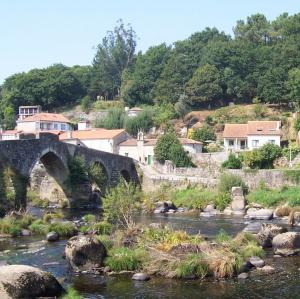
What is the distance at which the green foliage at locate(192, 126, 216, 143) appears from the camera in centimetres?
7681

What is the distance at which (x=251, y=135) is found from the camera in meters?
71.4

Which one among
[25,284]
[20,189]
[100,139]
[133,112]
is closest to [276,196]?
[20,189]

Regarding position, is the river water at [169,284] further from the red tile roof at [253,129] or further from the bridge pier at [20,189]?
the red tile roof at [253,129]

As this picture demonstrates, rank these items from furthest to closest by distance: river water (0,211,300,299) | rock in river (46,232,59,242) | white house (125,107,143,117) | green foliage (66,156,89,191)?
1. white house (125,107,143,117)
2. green foliage (66,156,89,191)
3. rock in river (46,232,59,242)
4. river water (0,211,300,299)

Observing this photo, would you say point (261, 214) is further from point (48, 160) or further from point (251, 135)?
point (251, 135)

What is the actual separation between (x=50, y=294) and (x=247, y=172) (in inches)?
1502

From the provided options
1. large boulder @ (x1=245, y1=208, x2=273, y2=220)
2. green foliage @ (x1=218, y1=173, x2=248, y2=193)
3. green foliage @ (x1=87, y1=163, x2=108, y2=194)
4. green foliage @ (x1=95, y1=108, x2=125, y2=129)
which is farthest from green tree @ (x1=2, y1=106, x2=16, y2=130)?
large boulder @ (x1=245, y1=208, x2=273, y2=220)

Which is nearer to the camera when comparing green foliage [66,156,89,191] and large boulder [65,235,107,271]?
large boulder [65,235,107,271]

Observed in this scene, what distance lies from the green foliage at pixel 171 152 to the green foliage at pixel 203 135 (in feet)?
27.3

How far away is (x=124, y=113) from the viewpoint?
305ft

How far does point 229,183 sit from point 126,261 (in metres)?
30.3

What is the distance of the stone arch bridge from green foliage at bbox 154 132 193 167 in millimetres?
3561

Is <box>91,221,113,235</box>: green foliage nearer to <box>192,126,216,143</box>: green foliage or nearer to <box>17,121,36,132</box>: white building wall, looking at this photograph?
<box>192,126,216,143</box>: green foliage

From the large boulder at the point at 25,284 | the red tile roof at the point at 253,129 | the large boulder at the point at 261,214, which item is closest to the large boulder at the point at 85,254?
the large boulder at the point at 25,284
